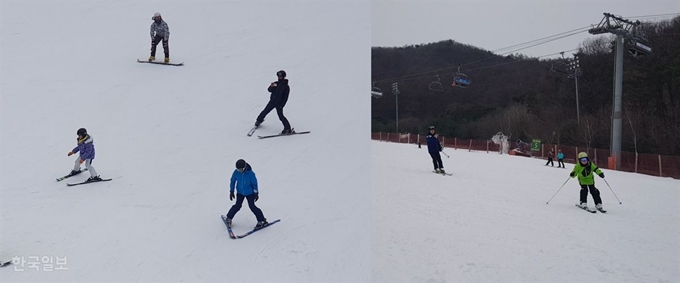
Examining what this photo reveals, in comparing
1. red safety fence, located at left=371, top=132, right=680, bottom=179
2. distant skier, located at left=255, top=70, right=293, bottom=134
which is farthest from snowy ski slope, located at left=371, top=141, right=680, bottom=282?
red safety fence, located at left=371, top=132, right=680, bottom=179

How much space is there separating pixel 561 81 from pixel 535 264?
33.2 metres

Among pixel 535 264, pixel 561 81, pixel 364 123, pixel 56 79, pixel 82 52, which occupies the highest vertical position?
pixel 561 81

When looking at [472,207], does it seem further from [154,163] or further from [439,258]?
[154,163]

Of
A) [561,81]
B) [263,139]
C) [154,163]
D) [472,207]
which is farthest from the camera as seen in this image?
[561,81]

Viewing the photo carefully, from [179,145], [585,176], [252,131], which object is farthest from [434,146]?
[179,145]

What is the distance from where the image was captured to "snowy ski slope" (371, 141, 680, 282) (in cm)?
490

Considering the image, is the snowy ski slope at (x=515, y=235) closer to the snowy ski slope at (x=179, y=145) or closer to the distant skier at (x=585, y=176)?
the distant skier at (x=585, y=176)

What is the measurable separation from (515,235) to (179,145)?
4523 millimetres

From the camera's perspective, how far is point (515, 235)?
19.5ft

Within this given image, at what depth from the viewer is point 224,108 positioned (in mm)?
7555

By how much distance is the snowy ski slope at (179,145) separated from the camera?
4.17m

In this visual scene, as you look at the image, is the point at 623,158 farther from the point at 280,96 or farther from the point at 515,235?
the point at 280,96

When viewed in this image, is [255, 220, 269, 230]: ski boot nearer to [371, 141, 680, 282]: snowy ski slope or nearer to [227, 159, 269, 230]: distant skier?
[227, 159, 269, 230]: distant skier

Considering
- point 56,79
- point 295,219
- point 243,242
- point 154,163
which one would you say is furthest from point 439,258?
point 56,79
